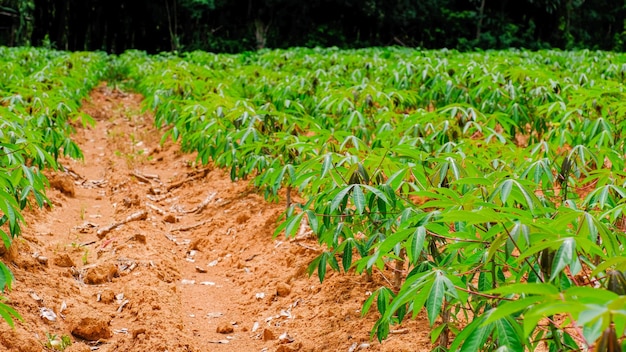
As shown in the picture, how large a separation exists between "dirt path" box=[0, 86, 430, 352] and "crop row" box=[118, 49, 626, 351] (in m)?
0.29

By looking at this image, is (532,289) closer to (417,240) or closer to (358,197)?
(417,240)

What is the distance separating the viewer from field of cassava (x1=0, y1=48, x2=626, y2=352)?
4.46 feet

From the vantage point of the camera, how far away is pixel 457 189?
7.20ft

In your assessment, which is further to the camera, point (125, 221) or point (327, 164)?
point (125, 221)

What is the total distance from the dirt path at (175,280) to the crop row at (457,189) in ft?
0.96

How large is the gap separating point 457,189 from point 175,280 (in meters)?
1.98

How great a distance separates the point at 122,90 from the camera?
451 inches


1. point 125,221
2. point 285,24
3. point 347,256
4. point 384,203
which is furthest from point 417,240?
point 285,24

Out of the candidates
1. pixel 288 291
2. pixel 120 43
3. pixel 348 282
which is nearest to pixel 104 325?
pixel 288 291

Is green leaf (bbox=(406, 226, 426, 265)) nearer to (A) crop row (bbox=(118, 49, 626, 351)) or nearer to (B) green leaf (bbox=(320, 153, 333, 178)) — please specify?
(A) crop row (bbox=(118, 49, 626, 351))

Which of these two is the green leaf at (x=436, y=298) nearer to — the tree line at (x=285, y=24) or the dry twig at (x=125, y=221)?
the dry twig at (x=125, y=221)

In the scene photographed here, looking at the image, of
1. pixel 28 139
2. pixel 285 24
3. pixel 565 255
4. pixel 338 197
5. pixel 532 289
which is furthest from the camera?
pixel 285 24

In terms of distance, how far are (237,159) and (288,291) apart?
1210 millimetres

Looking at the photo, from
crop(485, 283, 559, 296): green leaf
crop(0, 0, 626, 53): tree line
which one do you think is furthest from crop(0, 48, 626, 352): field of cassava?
crop(0, 0, 626, 53): tree line
